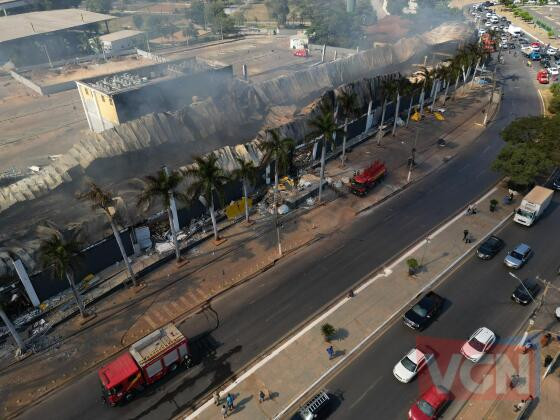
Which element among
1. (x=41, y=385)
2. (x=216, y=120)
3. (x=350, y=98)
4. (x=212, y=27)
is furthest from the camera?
(x=212, y=27)

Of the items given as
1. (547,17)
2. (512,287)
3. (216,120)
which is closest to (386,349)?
(512,287)

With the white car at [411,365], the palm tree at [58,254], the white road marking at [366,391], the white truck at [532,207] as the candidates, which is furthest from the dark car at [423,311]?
the palm tree at [58,254]

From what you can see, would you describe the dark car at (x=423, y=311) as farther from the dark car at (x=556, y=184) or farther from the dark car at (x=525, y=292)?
the dark car at (x=556, y=184)

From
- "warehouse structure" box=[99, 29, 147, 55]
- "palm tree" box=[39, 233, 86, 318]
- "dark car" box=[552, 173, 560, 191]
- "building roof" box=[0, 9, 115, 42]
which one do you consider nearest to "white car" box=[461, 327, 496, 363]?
"dark car" box=[552, 173, 560, 191]

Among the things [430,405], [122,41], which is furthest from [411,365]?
[122,41]

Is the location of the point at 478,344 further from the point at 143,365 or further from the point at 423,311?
the point at 143,365

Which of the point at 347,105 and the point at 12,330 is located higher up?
the point at 347,105

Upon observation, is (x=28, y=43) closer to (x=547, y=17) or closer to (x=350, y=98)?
(x=350, y=98)
